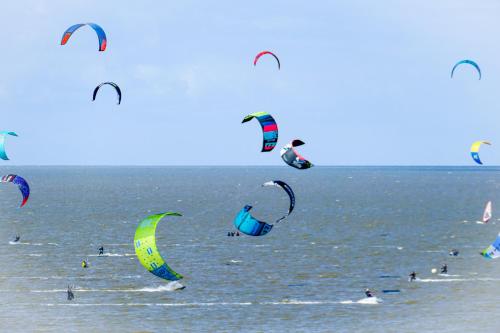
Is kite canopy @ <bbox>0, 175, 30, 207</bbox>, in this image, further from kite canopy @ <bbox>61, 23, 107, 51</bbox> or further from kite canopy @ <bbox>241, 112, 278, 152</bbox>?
kite canopy @ <bbox>241, 112, 278, 152</bbox>

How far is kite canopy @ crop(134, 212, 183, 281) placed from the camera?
57.2 meters

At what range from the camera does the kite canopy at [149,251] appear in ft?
188

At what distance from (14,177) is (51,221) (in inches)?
3179

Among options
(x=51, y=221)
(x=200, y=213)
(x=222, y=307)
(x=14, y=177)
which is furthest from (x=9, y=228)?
(x=222, y=307)

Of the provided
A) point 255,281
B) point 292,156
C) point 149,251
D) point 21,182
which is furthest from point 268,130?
point 21,182

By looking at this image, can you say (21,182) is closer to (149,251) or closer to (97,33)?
(97,33)

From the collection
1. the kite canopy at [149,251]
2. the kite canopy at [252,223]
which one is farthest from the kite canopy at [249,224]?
the kite canopy at [149,251]

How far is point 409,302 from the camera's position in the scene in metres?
72.0

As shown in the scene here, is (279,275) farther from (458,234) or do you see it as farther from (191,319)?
(458,234)

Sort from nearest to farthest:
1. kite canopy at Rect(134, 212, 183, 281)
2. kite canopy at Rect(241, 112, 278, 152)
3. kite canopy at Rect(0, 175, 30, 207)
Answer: kite canopy at Rect(134, 212, 183, 281) → kite canopy at Rect(241, 112, 278, 152) → kite canopy at Rect(0, 175, 30, 207)

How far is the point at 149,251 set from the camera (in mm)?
58750

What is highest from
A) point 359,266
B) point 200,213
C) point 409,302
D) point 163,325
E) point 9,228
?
point 200,213

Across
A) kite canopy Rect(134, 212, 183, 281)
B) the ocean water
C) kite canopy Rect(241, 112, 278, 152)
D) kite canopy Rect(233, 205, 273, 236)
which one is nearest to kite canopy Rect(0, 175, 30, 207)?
the ocean water

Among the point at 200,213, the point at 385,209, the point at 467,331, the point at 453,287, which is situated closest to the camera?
→ the point at 467,331
